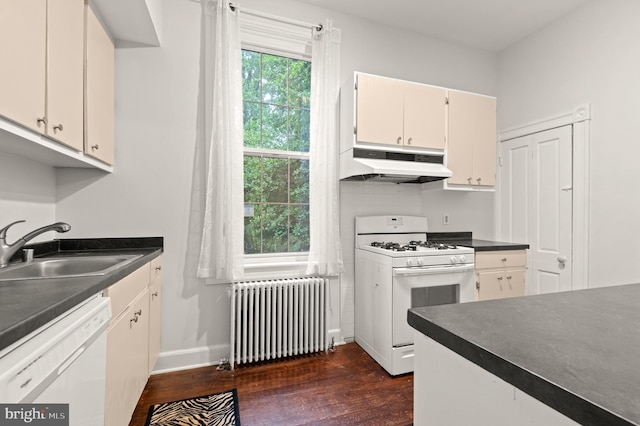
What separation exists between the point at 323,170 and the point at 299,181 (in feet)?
1.00

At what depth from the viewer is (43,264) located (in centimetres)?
165

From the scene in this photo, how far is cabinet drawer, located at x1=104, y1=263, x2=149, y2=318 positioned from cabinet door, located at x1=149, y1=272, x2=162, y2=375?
251mm

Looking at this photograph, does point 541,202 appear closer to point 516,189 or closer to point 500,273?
point 516,189

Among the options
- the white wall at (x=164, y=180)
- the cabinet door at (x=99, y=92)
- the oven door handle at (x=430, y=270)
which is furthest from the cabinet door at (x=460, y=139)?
the cabinet door at (x=99, y=92)

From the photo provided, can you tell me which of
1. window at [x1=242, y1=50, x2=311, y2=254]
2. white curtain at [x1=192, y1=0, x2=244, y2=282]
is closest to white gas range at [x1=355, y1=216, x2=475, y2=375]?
window at [x1=242, y1=50, x2=311, y2=254]

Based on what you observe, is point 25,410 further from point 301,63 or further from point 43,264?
point 301,63

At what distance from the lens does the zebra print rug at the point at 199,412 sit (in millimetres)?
1723

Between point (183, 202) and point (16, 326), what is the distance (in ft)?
5.81

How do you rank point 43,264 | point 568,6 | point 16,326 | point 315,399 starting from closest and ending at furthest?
point 16,326
point 43,264
point 315,399
point 568,6

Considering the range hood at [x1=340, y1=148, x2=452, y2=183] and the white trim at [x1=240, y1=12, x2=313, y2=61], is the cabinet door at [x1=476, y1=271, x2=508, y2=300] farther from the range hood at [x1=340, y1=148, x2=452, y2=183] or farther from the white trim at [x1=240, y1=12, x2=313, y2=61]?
the white trim at [x1=240, y1=12, x2=313, y2=61]

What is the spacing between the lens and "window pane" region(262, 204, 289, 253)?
269 cm

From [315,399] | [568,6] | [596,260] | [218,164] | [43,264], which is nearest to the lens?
[43,264]

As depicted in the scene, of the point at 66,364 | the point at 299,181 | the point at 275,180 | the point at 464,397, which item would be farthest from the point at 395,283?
the point at 66,364

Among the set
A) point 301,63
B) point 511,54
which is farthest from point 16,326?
point 511,54
